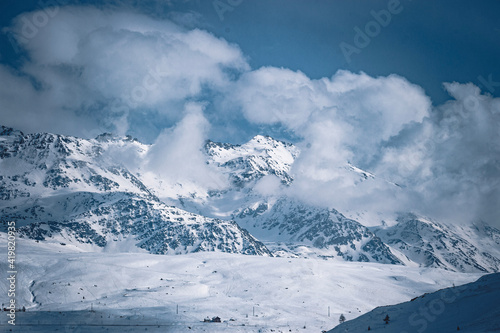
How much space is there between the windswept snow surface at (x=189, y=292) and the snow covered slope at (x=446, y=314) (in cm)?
3132

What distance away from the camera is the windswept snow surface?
66.4 m

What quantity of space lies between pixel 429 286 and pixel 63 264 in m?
167

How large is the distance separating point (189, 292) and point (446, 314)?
114781mm

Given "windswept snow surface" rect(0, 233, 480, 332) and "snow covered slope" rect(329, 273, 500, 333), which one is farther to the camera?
"windswept snow surface" rect(0, 233, 480, 332)

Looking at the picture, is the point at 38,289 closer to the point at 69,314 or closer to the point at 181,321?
the point at 69,314

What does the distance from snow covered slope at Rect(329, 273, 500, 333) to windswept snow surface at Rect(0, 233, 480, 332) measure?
1233 inches

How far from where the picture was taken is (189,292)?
13412 centimetres

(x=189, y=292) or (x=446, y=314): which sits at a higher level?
(x=189, y=292)

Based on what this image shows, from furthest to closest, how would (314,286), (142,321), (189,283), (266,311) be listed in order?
1. (314,286)
2. (189,283)
3. (266,311)
4. (142,321)

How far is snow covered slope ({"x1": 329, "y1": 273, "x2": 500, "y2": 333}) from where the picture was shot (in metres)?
25.4

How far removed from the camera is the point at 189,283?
14712cm

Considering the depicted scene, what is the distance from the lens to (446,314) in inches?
1166

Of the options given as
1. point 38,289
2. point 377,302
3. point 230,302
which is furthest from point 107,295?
point 377,302

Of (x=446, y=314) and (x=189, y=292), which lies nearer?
(x=446, y=314)
